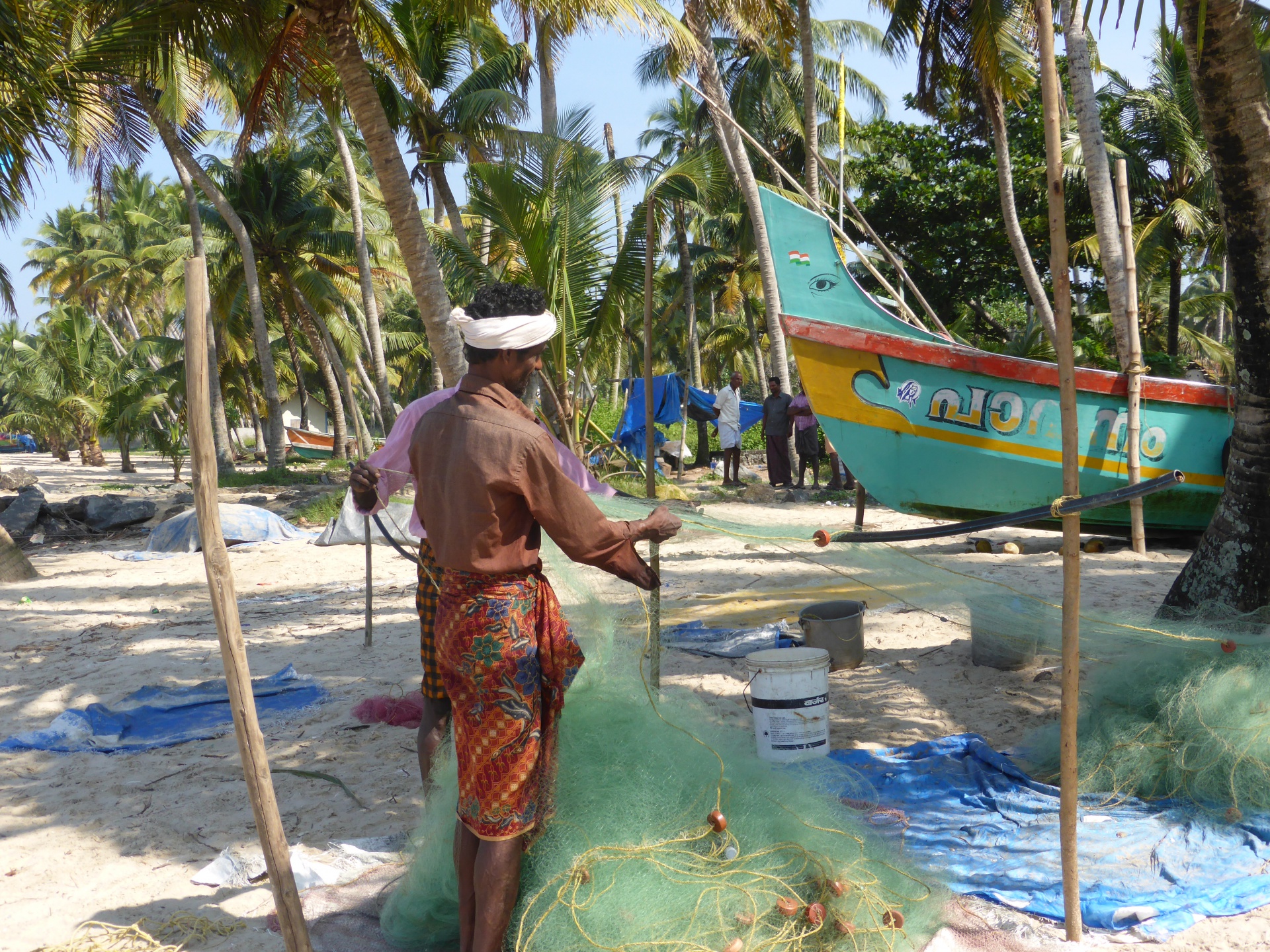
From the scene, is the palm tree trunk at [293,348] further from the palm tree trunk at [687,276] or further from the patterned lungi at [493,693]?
the patterned lungi at [493,693]

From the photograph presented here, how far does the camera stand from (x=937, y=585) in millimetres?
3605

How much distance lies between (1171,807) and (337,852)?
284 centimetres

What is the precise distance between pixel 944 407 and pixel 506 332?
5253mm

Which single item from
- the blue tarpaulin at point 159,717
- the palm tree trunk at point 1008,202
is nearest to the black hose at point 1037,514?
the blue tarpaulin at point 159,717

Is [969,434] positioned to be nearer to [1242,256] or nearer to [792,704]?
[1242,256]

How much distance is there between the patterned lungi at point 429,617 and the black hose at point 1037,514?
4.79ft

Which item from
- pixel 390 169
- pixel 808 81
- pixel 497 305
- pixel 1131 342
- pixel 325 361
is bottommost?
pixel 497 305

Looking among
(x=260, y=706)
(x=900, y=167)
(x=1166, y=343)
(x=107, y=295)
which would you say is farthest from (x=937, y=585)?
(x=107, y=295)

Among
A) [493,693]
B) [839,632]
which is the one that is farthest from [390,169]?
[493,693]

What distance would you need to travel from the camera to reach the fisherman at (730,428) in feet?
47.2

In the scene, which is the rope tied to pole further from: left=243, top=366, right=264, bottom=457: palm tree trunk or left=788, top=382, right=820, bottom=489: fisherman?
left=243, top=366, right=264, bottom=457: palm tree trunk

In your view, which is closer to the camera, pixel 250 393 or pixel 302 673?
pixel 302 673

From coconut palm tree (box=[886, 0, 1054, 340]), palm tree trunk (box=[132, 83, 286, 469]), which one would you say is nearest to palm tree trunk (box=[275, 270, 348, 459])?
palm tree trunk (box=[132, 83, 286, 469])

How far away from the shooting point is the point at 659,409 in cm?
1641
